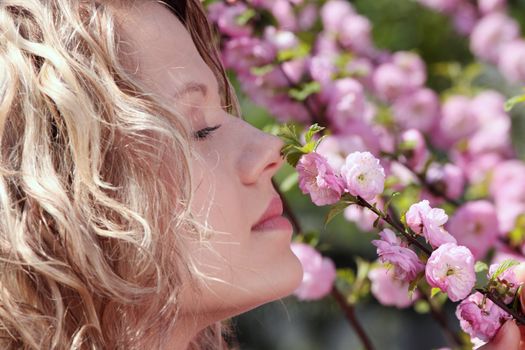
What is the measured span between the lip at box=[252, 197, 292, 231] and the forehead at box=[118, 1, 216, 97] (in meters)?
0.19

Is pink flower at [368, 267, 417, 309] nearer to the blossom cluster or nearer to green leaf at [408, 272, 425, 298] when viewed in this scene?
green leaf at [408, 272, 425, 298]

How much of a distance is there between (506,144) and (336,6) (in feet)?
1.94

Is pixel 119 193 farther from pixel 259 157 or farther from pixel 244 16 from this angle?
pixel 244 16

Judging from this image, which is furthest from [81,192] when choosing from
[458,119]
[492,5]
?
[492,5]

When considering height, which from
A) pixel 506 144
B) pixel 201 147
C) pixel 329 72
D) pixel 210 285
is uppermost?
pixel 201 147

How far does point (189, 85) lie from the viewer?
4.42 feet

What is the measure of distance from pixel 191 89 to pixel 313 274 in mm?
744

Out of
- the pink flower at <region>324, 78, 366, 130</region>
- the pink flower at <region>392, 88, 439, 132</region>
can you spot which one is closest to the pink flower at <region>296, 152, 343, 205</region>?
the pink flower at <region>324, 78, 366, 130</region>

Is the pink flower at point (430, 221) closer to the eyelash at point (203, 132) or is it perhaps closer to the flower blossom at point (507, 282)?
the flower blossom at point (507, 282)

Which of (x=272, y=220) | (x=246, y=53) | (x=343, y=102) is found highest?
(x=272, y=220)

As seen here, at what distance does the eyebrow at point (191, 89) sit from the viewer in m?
1.34

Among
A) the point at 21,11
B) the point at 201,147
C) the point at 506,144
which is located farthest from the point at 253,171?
the point at 506,144

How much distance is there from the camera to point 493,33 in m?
3.02

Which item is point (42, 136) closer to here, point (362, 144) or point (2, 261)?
A: point (2, 261)
